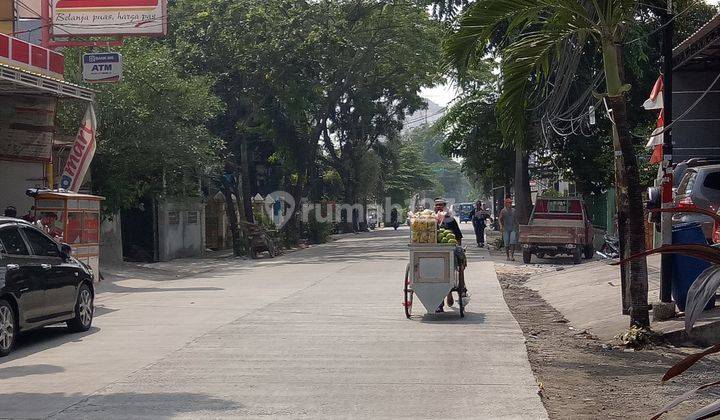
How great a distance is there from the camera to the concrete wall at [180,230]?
3416 cm

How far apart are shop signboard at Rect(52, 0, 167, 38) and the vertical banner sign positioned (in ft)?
13.6

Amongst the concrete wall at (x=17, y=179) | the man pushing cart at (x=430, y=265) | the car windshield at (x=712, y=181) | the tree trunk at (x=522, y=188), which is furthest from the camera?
the tree trunk at (x=522, y=188)

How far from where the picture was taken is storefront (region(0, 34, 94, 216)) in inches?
840

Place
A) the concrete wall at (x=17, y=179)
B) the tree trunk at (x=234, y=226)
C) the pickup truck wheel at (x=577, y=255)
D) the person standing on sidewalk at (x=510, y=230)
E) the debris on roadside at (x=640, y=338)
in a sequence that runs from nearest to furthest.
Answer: the debris on roadside at (x=640, y=338) < the concrete wall at (x=17, y=179) < the pickup truck wheel at (x=577, y=255) < the person standing on sidewalk at (x=510, y=230) < the tree trunk at (x=234, y=226)

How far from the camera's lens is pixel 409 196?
9644 cm

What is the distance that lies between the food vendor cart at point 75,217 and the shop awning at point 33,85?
2.17 meters

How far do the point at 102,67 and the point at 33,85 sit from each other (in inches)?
174

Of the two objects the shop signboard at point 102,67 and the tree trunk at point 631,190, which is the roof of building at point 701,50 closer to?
the tree trunk at point 631,190

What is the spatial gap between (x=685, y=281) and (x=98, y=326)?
28.2ft

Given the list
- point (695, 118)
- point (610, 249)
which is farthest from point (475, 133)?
point (695, 118)

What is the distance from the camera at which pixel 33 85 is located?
18953 mm

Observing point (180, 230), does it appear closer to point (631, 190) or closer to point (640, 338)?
point (631, 190)

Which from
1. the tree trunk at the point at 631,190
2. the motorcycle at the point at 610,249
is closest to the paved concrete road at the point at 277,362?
the tree trunk at the point at 631,190

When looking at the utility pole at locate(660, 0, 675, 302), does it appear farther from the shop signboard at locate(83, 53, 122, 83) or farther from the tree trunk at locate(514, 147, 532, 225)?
the tree trunk at locate(514, 147, 532, 225)
